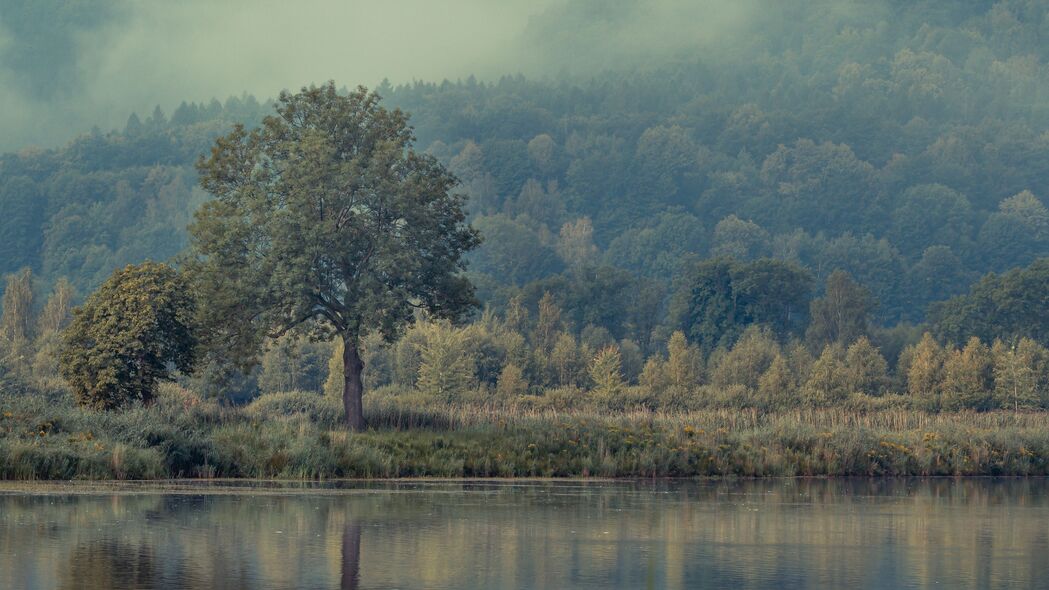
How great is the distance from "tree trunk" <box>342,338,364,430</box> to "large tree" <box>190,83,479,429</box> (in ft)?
0.17

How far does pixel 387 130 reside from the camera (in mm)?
59250

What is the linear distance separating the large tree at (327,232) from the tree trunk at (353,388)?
5cm

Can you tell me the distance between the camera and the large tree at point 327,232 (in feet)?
181

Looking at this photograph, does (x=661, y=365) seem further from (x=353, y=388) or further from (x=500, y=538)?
(x=500, y=538)

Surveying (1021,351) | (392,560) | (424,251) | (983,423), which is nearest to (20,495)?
(392,560)

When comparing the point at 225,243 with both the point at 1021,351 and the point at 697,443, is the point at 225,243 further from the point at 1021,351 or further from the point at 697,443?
the point at 1021,351

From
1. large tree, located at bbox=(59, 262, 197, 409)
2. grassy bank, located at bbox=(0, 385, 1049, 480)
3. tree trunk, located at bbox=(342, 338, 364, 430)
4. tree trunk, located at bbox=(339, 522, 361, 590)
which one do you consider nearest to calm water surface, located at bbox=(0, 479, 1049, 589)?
tree trunk, located at bbox=(339, 522, 361, 590)

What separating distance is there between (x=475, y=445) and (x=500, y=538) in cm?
2066

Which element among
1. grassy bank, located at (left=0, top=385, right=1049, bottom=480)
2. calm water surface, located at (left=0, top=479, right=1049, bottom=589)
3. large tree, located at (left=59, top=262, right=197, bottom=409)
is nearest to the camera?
calm water surface, located at (left=0, top=479, right=1049, bottom=589)

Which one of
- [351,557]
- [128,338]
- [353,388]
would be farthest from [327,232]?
[351,557]

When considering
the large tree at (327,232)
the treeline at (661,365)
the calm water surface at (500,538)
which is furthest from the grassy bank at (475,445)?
the treeline at (661,365)

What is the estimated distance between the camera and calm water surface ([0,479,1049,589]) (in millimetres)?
23000

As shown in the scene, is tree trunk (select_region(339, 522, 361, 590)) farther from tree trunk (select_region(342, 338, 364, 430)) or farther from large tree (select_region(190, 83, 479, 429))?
large tree (select_region(190, 83, 479, 429))

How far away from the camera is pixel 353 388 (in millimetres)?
56500
